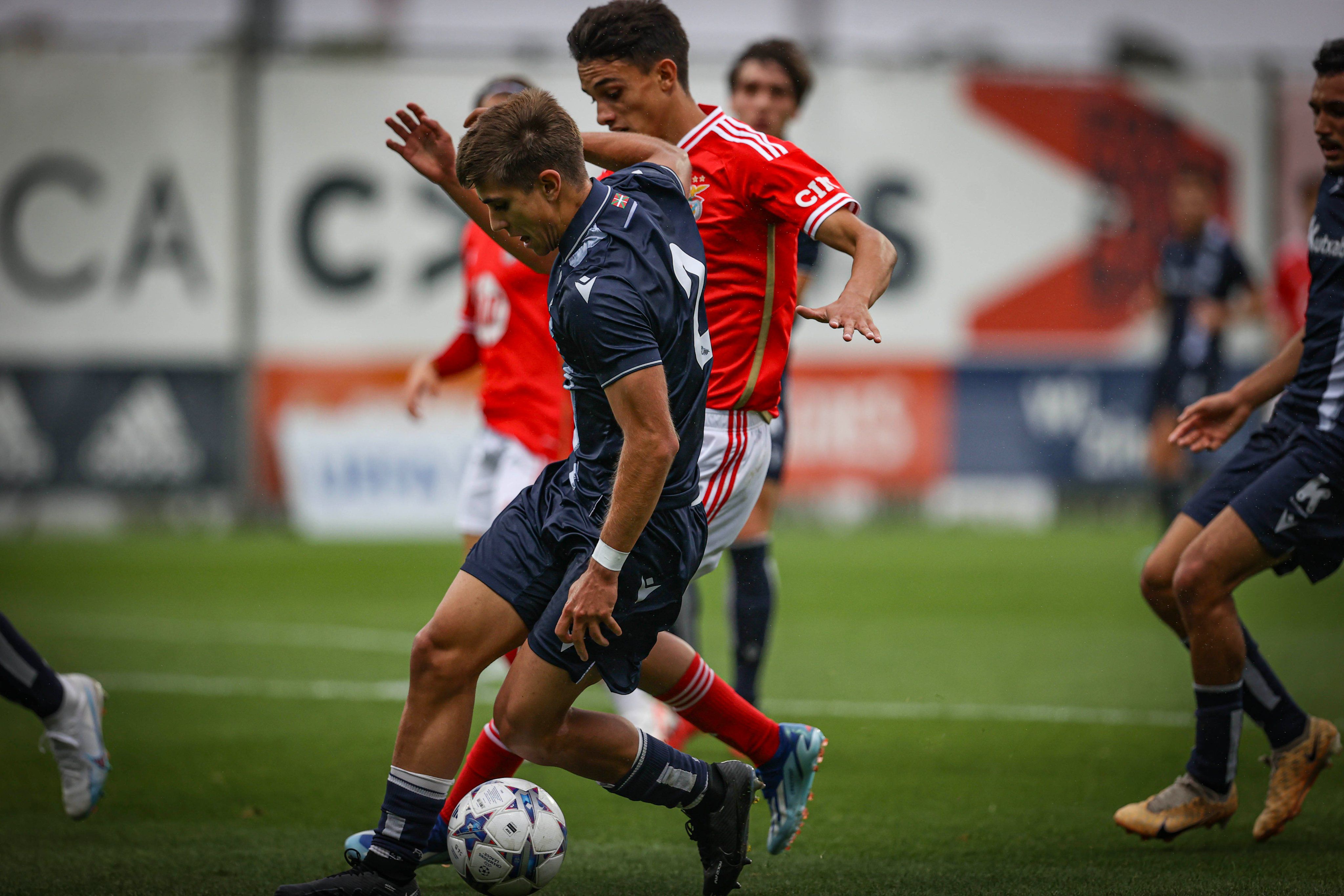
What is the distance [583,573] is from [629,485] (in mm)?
303

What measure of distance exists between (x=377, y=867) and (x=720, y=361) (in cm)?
171

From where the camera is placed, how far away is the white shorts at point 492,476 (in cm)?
573

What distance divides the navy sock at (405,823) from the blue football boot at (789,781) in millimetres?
1050

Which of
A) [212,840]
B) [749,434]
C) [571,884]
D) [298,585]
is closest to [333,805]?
[212,840]

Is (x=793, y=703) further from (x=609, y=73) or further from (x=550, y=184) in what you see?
(x=550, y=184)

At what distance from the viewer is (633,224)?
355cm

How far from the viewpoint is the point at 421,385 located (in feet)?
19.8

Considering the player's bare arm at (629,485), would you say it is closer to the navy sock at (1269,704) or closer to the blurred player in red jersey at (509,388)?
the blurred player in red jersey at (509,388)

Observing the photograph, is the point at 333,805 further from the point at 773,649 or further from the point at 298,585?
the point at 298,585

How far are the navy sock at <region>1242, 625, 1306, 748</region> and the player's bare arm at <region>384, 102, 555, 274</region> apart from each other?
2.59m

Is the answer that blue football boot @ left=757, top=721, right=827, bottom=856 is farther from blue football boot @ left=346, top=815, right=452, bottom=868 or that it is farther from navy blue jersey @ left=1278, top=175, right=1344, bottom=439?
navy blue jersey @ left=1278, top=175, right=1344, bottom=439

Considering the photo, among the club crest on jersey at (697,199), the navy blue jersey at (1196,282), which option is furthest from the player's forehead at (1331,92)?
the navy blue jersey at (1196,282)

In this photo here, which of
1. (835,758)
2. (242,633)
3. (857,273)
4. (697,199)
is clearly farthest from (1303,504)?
(242,633)

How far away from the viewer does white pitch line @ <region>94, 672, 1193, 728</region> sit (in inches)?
251
